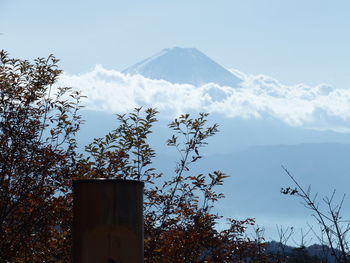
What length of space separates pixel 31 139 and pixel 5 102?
0.69 metres

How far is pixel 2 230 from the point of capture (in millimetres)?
8070

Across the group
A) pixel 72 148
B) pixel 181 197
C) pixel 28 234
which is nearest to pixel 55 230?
pixel 28 234

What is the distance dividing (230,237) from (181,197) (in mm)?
1027

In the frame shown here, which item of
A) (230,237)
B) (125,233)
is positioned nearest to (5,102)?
(230,237)

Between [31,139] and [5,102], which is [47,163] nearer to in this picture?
[31,139]

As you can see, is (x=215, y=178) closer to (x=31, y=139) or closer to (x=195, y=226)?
(x=195, y=226)

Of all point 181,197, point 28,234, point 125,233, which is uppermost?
point 181,197

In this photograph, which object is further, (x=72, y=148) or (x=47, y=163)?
(x=72, y=148)

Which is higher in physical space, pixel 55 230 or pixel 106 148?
pixel 106 148

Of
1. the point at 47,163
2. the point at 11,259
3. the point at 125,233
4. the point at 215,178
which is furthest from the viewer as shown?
the point at 215,178

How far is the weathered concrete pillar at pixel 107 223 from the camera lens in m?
3.12

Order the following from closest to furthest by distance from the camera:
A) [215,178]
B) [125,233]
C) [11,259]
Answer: [125,233] → [11,259] → [215,178]

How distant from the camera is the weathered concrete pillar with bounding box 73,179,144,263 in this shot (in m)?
3.12

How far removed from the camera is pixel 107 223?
3.13m
